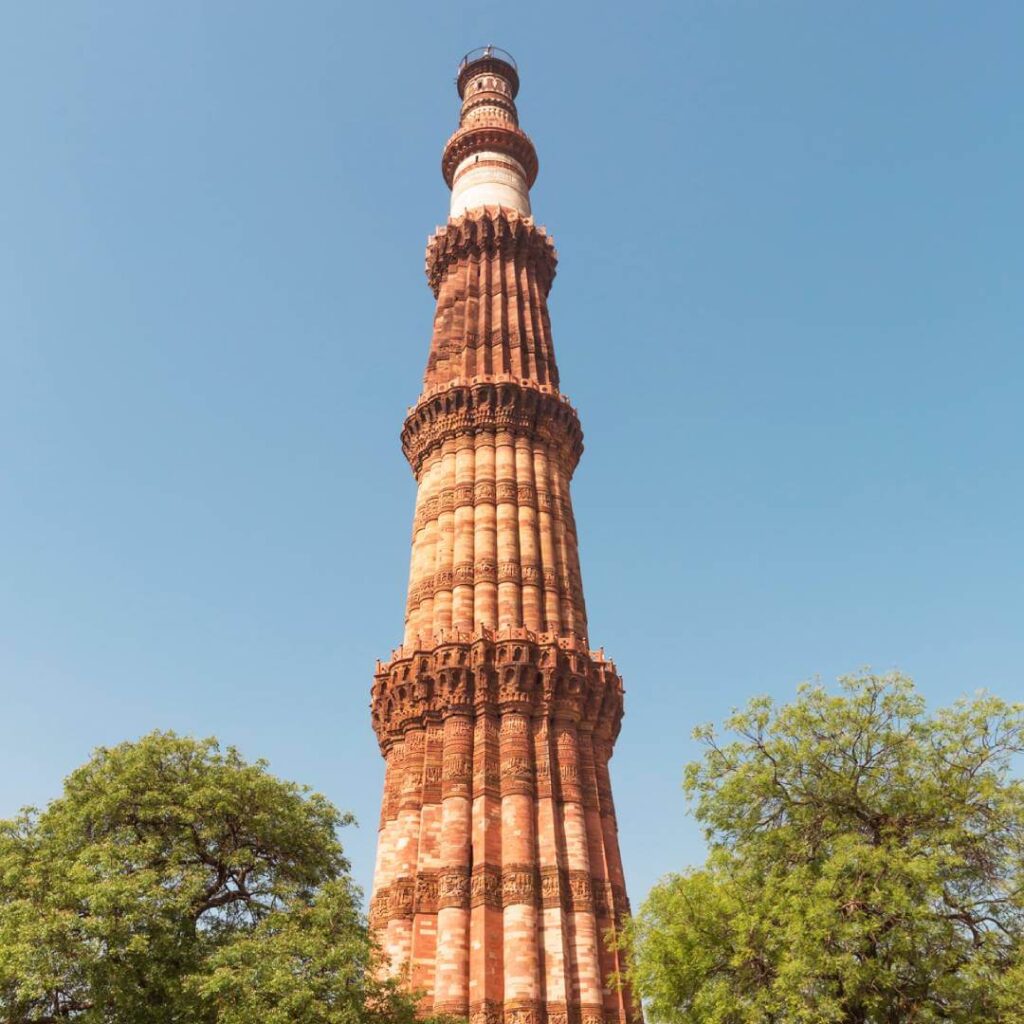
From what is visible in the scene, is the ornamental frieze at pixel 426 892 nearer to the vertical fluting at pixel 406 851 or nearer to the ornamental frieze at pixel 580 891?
the vertical fluting at pixel 406 851

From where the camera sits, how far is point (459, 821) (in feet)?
74.9

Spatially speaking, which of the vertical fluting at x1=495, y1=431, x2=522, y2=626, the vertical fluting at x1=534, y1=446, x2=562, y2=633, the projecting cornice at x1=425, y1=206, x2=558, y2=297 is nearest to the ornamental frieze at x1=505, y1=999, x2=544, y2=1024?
the vertical fluting at x1=495, y1=431, x2=522, y2=626

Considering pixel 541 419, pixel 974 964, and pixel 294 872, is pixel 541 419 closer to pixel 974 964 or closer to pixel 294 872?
pixel 294 872

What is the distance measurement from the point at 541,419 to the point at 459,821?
552 inches

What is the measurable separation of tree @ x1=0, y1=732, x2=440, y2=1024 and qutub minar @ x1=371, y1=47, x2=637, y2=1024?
3.75 metres

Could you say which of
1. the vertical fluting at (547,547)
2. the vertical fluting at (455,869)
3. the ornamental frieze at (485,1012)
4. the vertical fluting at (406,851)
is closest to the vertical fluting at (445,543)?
the vertical fluting at (547,547)

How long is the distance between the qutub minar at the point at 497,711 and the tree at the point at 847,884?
328 cm

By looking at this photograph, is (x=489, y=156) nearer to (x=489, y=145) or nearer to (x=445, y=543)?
(x=489, y=145)

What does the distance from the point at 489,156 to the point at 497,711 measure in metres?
26.2

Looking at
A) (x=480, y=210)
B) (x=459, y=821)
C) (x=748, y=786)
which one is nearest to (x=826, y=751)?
(x=748, y=786)

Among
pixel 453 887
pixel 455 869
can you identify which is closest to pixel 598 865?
pixel 455 869

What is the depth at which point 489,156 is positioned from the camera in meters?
41.3

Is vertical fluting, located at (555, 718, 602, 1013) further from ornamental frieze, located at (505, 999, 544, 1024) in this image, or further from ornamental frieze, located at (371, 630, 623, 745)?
ornamental frieze, located at (505, 999, 544, 1024)

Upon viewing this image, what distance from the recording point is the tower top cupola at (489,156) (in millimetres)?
40094
